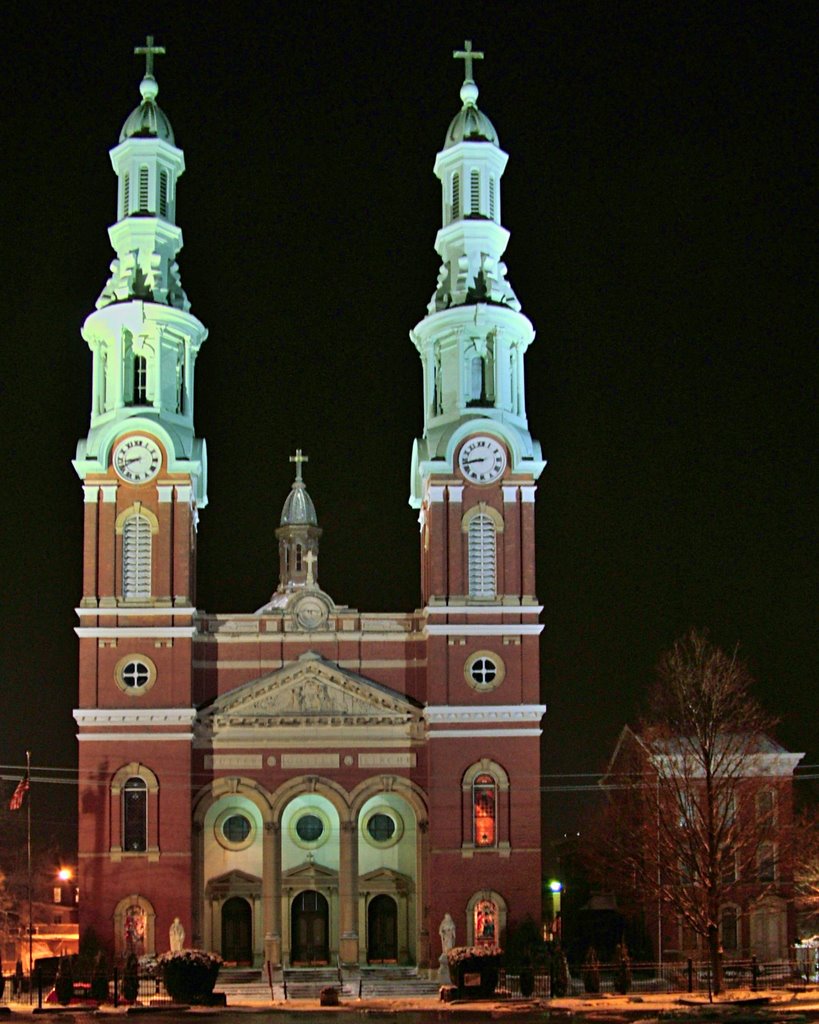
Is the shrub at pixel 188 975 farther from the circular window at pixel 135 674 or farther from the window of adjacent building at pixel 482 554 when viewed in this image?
the window of adjacent building at pixel 482 554

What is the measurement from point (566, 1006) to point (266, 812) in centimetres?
1874

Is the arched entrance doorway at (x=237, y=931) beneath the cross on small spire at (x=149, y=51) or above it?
beneath

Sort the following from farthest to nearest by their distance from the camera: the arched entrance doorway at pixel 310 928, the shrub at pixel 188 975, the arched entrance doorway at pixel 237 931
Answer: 1. the arched entrance doorway at pixel 310 928
2. the arched entrance doorway at pixel 237 931
3. the shrub at pixel 188 975

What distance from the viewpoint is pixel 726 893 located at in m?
56.9

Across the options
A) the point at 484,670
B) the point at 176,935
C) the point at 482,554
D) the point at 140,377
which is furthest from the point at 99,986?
the point at 140,377

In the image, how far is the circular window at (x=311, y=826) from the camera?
224ft

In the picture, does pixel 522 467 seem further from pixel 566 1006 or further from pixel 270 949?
pixel 566 1006

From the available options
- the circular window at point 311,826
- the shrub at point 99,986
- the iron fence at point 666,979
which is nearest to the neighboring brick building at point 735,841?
the iron fence at point 666,979

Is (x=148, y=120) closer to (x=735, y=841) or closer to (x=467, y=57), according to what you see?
(x=467, y=57)

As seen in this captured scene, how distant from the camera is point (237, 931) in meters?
67.1

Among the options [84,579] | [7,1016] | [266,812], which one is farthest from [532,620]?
[7,1016]

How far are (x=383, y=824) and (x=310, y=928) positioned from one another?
4.43 meters

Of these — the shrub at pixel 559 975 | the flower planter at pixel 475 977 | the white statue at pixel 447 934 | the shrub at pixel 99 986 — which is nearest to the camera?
the shrub at pixel 99 986

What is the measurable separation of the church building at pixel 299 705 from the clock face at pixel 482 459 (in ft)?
0.17
